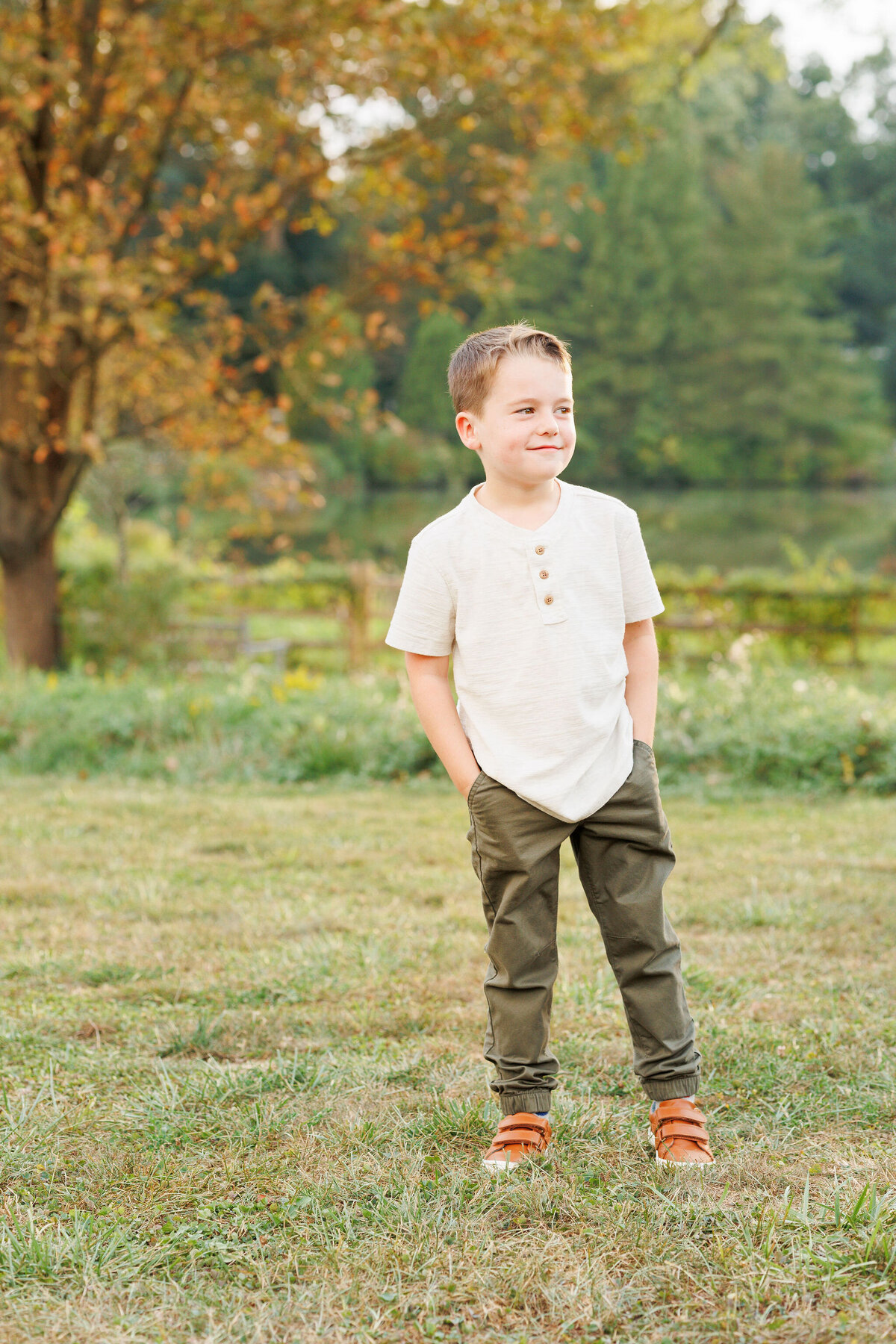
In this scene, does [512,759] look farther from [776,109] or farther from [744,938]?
[776,109]

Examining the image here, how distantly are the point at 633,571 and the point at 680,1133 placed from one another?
104 centimetres

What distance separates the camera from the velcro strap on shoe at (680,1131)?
85.5 inches

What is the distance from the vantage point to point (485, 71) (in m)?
8.20

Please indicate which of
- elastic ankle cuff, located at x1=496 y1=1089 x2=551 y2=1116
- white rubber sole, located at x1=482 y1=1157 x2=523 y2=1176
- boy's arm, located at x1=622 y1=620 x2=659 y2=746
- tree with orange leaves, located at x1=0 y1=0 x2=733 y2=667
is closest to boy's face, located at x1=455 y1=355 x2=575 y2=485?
boy's arm, located at x1=622 y1=620 x2=659 y2=746

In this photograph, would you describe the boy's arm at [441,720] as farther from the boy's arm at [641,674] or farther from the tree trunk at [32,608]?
the tree trunk at [32,608]

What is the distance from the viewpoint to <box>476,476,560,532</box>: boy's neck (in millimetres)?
2262

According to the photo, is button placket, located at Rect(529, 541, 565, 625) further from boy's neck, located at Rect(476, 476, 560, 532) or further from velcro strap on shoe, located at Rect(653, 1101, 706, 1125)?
velcro strap on shoe, located at Rect(653, 1101, 706, 1125)

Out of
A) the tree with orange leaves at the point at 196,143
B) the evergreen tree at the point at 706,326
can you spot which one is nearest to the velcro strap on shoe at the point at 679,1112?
the tree with orange leaves at the point at 196,143

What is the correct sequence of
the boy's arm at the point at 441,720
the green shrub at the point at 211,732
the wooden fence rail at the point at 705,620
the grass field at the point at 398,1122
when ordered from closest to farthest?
the grass field at the point at 398,1122 → the boy's arm at the point at 441,720 → the green shrub at the point at 211,732 → the wooden fence rail at the point at 705,620

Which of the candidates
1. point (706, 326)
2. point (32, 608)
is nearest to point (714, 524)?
point (706, 326)

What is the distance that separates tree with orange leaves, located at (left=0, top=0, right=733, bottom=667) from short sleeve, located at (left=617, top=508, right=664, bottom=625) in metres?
5.34

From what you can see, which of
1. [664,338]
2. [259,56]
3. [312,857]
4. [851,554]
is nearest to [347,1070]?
[312,857]

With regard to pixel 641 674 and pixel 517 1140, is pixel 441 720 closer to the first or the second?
pixel 641 674

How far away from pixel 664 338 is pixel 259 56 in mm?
34842
